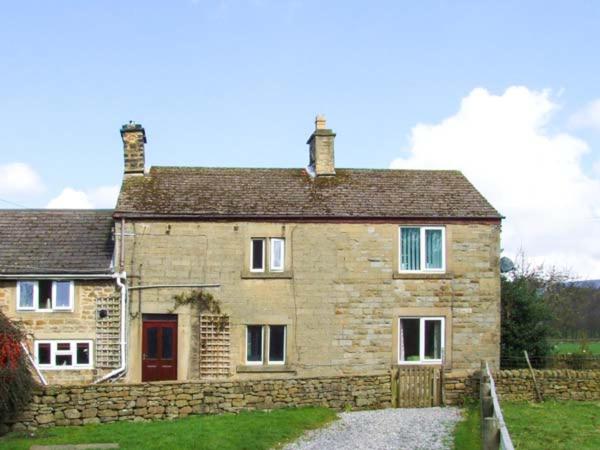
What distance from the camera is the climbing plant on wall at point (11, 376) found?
726 inches

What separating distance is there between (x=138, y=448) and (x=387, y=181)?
1422cm

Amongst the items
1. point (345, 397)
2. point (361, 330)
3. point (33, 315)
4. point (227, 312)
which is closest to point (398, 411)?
point (345, 397)

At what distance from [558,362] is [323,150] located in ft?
36.0

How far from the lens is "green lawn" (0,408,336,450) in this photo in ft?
53.6

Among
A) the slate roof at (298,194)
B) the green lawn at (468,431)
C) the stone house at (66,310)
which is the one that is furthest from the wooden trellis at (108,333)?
the green lawn at (468,431)

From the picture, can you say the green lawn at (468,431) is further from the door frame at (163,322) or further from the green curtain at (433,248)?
the door frame at (163,322)

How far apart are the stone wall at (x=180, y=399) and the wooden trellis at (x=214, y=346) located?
388 cm

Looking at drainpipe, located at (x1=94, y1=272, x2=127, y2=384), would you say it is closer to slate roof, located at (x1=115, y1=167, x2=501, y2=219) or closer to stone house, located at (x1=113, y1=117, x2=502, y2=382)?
stone house, located at (x1=113, y1=117, x2=502, y2=382)

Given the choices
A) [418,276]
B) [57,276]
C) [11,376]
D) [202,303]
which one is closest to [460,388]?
[418,276]

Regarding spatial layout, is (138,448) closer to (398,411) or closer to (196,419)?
(196,419)

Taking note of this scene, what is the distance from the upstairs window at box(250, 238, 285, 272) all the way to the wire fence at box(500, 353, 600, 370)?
350 inches

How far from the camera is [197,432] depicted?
57.0 ft

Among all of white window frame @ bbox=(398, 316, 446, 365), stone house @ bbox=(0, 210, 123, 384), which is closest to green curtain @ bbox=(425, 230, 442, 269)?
white window frame @ bbox=(398, 316, 446, 365)

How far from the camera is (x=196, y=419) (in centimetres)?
1941
